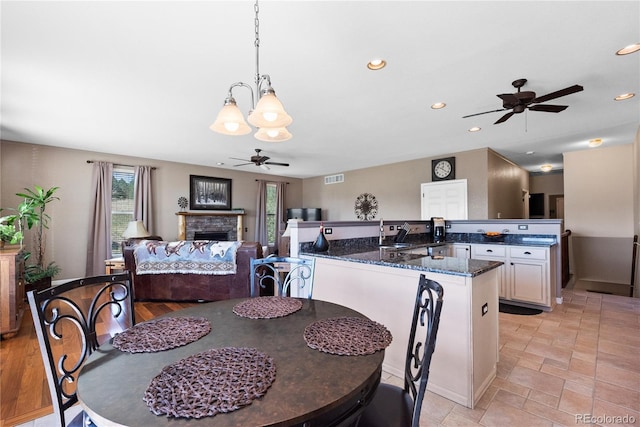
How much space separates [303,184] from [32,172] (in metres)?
6.49

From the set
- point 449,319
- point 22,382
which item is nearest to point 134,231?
point 22,382

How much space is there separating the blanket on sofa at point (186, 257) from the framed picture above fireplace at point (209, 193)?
10.5 feet

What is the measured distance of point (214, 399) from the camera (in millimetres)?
735

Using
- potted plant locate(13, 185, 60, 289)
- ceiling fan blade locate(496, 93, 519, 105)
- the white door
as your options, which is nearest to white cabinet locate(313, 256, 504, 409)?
ceiling fan blade locate(496, 93, 519, 105)

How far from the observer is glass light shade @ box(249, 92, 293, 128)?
1494mm

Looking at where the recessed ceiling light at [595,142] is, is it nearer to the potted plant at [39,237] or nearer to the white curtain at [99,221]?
the potted plant at [39,237]

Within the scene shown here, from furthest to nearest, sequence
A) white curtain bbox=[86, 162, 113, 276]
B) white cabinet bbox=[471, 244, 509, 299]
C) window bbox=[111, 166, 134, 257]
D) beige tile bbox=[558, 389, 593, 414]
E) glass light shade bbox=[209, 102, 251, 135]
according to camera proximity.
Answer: window bbox=[111, 166, 134, 257], white curtain bbox=[86, 162, 113, 276], white cabinet bbox=[471, 244, 509, 299], beige tile bbox=[558, 389, 593, 414], glass light shade bbox=[209, 102, 251, 135]

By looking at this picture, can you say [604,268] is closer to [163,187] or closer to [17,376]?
[17,376]

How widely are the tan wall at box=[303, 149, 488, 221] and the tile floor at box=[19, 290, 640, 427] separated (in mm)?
2846

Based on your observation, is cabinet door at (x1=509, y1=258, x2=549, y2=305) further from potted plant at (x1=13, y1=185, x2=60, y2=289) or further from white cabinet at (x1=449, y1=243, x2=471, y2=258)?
potted plant at (x1=13, y1=185, x2=60, y2=289)

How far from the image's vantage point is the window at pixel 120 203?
588 centimetres

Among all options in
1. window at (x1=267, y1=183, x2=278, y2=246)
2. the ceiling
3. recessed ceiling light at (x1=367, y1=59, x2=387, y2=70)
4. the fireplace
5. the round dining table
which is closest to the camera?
the round dining table

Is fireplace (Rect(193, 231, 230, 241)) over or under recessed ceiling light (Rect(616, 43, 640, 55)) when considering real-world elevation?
under

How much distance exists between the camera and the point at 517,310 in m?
3.56
